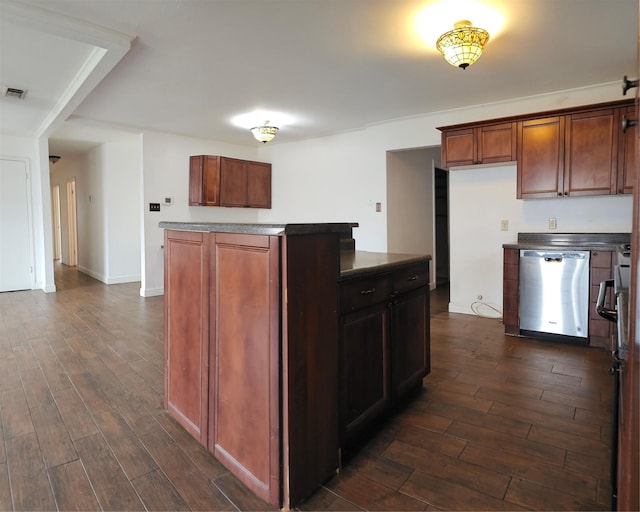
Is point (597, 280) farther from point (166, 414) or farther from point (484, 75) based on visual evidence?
point (166, 414)

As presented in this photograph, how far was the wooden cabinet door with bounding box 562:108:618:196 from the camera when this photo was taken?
3.49 meters

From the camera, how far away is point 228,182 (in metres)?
6.28

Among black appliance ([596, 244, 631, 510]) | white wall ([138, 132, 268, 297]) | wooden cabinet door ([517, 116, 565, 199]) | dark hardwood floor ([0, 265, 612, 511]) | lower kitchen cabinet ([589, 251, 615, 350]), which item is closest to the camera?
black appliance ([596, 244, 631, 510])

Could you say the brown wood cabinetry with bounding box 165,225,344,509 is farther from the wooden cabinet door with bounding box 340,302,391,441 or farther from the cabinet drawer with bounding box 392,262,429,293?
the cabinet drawer with bounding box 392,262,429,293

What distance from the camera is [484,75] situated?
3.57 metres

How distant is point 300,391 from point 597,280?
126 inches

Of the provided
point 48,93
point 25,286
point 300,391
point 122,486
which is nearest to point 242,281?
point 300,391

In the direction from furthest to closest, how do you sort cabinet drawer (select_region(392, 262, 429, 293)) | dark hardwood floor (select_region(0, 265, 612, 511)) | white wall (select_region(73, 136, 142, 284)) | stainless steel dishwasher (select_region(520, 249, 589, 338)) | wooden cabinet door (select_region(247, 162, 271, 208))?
white wall (select_region(73, 136, 142, 284)), wooden cabinet door (select_region(247, 162, 271, 208)), stainless steel dishwasher (select_region(520, 249, 589, 338)), cabinet drawer (select_region(392, 262, 429, 293)), dark hardwood floor (select_region(0, 265, 612, 511))

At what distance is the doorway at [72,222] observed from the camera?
889cm

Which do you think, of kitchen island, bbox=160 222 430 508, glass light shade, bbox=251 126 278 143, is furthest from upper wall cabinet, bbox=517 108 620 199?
glass light shade, bbox=251 126 278 143

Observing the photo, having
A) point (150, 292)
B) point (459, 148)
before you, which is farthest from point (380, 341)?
point (150, 292)

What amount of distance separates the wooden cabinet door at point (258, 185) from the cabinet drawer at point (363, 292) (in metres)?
5.00

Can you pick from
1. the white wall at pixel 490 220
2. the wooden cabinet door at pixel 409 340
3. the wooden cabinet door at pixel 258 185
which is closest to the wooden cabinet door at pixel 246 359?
the wooden cabinet door at pixel 409 340

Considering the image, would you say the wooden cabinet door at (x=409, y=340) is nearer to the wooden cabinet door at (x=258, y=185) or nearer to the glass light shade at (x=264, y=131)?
the glass light shade at (x=264, y=131)
